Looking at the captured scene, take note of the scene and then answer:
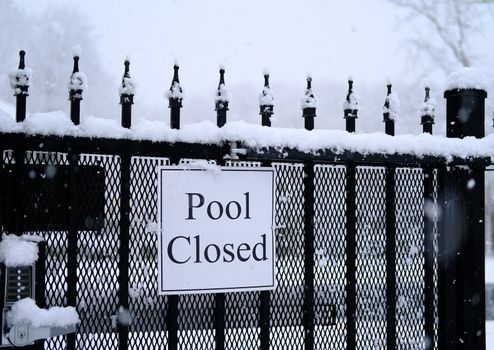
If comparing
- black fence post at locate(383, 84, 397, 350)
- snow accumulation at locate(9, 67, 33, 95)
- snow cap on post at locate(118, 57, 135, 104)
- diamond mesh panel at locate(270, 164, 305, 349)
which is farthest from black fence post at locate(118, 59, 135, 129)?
black fence post at locate(383, 84, 397, 350)

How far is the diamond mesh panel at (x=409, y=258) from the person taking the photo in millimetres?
2770

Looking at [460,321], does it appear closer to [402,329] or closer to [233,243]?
[402,329]

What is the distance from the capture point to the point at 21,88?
2160 mm

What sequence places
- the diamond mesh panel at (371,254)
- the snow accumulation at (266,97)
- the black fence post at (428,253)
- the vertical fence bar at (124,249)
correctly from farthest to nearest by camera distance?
the black fence post at (428,253) < the diamond mesh panel at (371,254) < the snow accumulation at (266,97) < the vertical fence bar at (124,249)

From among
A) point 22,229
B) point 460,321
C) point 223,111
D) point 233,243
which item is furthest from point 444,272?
point 22,229

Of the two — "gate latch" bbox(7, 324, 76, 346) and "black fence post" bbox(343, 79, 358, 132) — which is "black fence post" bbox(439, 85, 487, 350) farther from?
"gate latch" bbox(7, 324, 76, 346)

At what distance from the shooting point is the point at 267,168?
7.93ft

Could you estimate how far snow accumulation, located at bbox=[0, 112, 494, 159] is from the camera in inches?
84.0

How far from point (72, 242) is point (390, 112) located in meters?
1.62

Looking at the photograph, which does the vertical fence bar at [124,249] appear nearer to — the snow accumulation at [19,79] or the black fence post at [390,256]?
the snow accumulation at [19,79]

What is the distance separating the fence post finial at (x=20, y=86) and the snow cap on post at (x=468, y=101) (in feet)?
6.92

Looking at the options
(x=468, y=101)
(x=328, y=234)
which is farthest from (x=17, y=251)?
(x=468, y=101)

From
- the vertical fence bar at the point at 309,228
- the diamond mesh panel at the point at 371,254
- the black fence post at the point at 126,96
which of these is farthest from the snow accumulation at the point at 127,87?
the diamond mesh panel at the point at 371,254

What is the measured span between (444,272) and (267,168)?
1133mm
